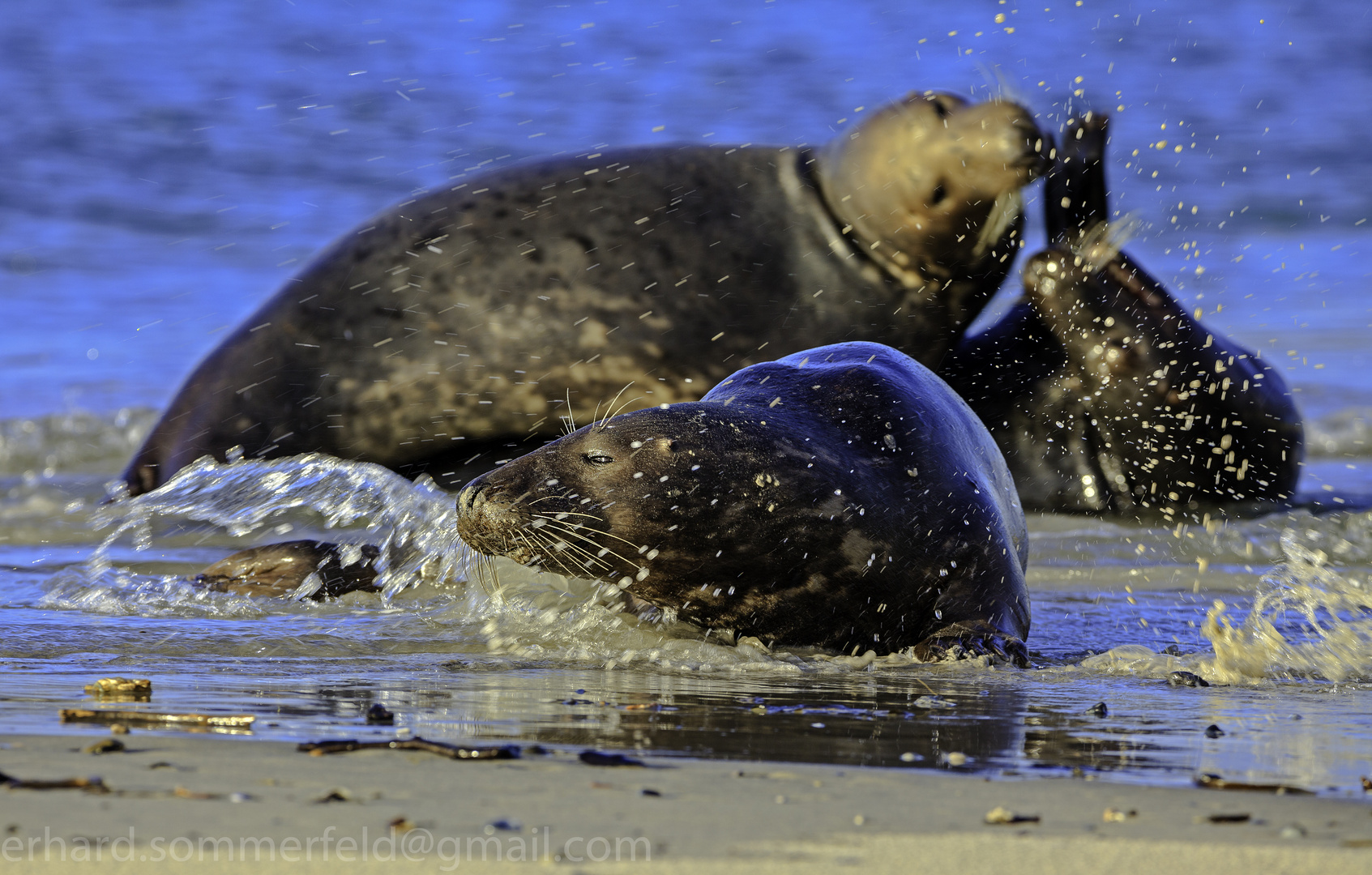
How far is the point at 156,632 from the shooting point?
344cm

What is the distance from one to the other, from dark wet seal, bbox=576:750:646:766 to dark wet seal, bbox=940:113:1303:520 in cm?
391

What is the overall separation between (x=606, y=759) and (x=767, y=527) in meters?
1.49

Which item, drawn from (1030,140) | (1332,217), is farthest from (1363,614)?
(1332,217)

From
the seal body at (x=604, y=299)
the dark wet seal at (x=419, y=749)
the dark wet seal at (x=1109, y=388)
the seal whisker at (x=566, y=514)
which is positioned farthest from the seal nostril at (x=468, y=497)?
the dark wet seal at (x=1109, y=388)

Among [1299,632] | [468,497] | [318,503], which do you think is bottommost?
[1299,632]

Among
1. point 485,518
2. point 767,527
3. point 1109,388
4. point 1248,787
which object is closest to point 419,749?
point 1248,787

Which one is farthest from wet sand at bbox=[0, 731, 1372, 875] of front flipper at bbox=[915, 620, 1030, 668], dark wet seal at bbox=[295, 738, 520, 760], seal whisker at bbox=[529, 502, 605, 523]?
seal whisker at bbox=[529, 502, 605, 523]

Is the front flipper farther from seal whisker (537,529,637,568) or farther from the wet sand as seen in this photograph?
the wet sand

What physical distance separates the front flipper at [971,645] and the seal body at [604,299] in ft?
6.63

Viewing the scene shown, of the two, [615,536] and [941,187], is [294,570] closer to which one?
[615,536]

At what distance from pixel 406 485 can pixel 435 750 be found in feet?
9.72

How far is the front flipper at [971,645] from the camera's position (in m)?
3.35

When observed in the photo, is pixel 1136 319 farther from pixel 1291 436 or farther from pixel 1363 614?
pixel 1363 614

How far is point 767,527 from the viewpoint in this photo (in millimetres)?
3566
